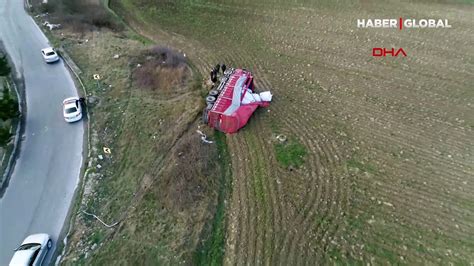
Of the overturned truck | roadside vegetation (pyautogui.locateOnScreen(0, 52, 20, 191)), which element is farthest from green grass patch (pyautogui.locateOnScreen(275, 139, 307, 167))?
roadside vegetation (pyautogui.locateOnScreen(0, 52, 20, 191))

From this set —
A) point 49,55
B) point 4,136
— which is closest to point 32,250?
point 4,136

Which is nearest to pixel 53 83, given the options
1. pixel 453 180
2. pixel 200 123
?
pixel 200 123

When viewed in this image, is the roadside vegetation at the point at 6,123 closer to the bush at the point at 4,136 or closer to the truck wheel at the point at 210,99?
the bush at the point at 4,136

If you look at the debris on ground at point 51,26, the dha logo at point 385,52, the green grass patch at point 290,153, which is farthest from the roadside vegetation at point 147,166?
the dha logo at point 385,52

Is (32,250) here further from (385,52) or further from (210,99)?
(385,52)

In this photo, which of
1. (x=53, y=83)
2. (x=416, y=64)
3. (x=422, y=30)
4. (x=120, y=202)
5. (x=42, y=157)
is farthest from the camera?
(x=422, y=30)

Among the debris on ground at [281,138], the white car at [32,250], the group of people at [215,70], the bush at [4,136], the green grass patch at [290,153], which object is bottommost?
the white car at [32,250]

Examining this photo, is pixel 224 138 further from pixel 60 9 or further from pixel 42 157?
pixel 60 9
